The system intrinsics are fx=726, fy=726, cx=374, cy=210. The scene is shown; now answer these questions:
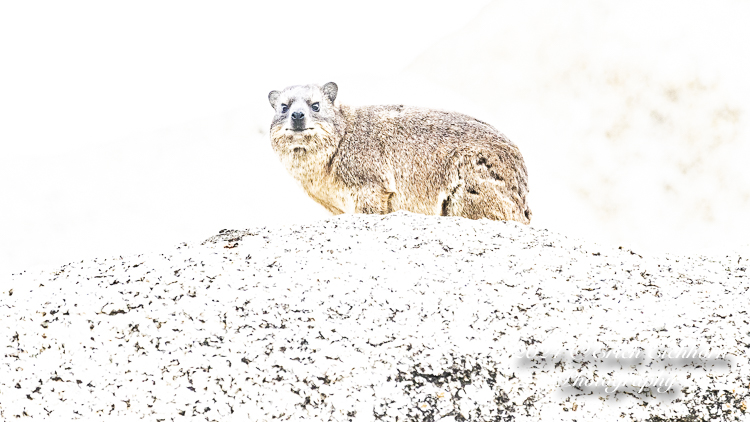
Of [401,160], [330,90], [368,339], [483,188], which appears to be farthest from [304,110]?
[368,339]

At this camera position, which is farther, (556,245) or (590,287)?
(556,245)

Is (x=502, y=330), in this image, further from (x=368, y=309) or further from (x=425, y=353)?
(x=368, y=309)

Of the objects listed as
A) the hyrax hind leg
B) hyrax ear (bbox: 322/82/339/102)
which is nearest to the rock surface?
the hyrax hind leg

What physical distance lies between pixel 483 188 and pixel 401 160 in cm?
53

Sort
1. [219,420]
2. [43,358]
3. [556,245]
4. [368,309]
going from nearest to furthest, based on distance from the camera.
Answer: [219,420] < [43,358] < [368,309] < [556,245]

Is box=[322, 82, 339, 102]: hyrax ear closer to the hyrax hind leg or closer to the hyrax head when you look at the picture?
the hyrax head

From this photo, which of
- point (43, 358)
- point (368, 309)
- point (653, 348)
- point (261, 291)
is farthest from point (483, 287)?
point (43, 358)

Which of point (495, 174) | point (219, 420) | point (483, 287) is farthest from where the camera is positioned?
point (495, 174)

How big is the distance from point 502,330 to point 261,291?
3.14ft

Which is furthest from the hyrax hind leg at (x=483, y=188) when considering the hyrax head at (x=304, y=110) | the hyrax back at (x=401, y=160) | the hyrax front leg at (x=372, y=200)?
the hyrax head at (x=304, y=110)

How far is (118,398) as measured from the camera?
2383 millimetres

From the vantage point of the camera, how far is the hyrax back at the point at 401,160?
4.34 m

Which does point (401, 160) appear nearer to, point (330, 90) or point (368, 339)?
point (330, 90)

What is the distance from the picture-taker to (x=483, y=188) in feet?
14.1
